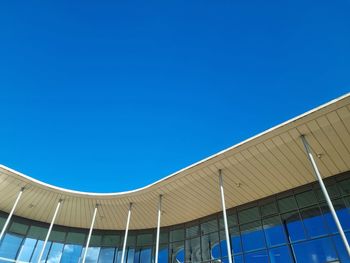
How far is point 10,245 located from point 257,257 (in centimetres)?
1065

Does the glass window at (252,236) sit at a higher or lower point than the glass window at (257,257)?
higher

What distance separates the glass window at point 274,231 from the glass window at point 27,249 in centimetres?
1049

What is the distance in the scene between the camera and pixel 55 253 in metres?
14.2

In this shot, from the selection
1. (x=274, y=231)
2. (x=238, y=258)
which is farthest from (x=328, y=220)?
(x=238, y=258)

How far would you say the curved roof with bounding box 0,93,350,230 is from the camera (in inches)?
327

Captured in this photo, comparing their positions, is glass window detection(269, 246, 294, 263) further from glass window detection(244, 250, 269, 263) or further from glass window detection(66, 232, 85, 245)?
glass window detection(66, 232, 85, 245)

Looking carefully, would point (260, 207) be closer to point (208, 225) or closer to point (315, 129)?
point (208, 225)

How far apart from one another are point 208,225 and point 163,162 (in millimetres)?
3579

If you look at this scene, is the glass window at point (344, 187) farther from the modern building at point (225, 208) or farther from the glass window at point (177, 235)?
the glass window at point (177, 235)

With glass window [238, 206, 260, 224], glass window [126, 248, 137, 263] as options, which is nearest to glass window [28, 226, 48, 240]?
glass window [126, 248, 137, 263]

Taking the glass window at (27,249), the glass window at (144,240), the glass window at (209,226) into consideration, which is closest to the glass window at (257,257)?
the glass window at (209,226)

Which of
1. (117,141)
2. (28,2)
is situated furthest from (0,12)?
(117,141)

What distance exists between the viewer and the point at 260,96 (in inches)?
383

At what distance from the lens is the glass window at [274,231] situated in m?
10.5
